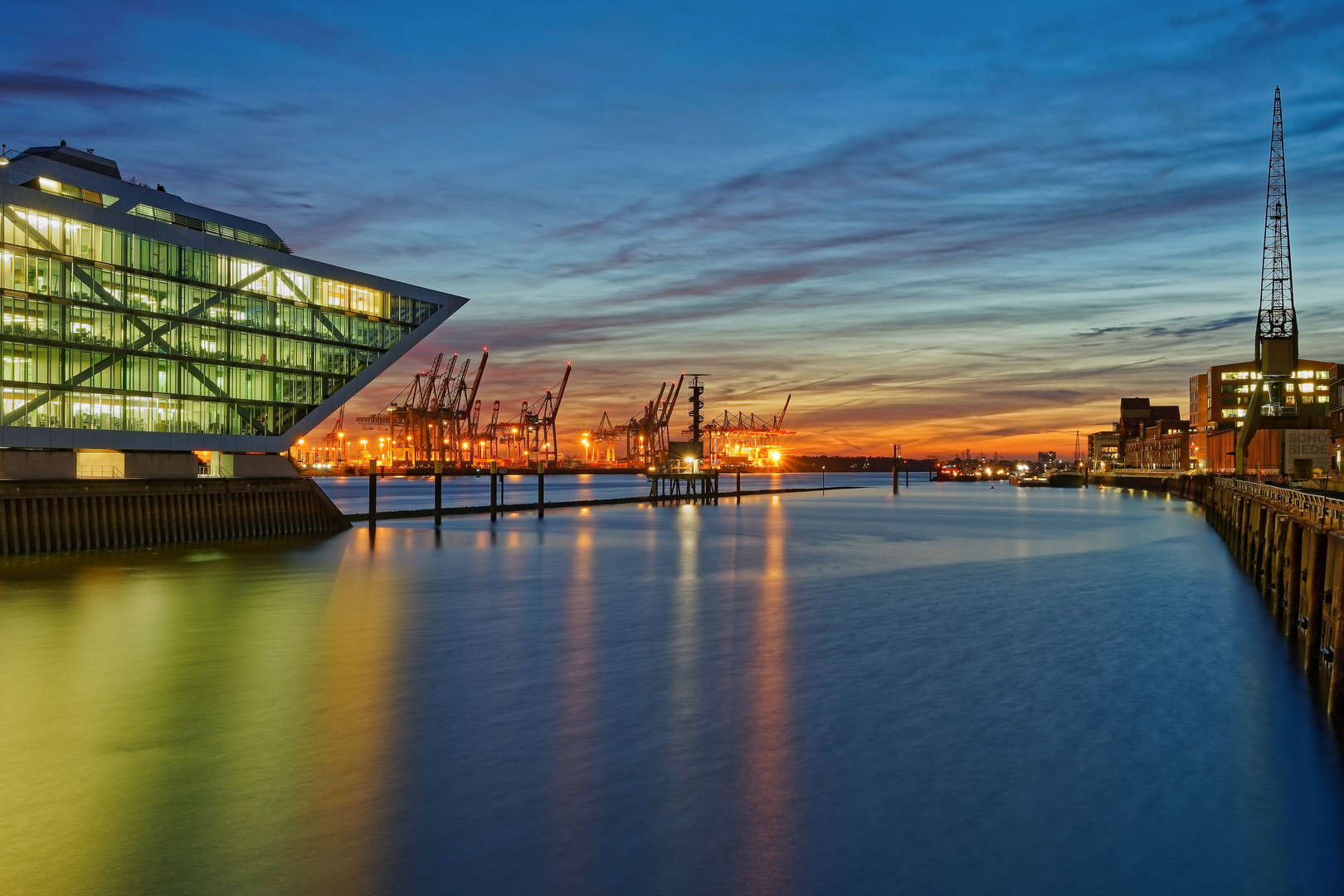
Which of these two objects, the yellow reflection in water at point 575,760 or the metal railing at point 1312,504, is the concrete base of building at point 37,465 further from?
the metal railing at point 1312,504

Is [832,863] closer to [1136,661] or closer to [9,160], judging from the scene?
[1136,661]

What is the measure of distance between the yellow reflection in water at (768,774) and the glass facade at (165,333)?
43176 mm

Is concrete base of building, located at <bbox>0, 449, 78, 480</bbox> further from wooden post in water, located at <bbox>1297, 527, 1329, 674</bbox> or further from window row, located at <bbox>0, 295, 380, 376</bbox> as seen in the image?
wooden post in water, located at <bbox>1297, 527, 1329, 674</bbox>

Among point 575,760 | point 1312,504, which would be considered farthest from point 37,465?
point 1312,504

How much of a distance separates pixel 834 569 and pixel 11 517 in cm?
3771

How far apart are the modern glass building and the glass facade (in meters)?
0.08

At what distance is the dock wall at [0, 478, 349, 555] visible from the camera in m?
45.8

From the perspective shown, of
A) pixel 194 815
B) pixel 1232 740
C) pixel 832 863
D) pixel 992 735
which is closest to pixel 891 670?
pixel 992 735

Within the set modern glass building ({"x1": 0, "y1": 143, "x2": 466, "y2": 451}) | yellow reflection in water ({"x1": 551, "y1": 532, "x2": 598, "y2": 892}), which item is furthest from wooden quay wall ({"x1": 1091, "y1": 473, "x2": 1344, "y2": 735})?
modern glass building ({"x1": 0, "y1": 143, "x2": 466, "y2": 451})

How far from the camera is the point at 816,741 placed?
16.0 metres

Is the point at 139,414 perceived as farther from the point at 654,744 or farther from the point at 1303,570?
the point at 1303,570

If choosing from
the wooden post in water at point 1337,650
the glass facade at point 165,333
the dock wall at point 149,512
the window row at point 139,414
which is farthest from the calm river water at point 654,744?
the glass facade at point 165,333

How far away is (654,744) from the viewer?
1585 cm

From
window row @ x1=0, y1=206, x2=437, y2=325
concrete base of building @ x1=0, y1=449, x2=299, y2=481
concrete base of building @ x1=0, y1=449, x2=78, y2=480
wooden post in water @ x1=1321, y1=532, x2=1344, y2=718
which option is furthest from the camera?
window row @ x1=0, y1=206, x2=437, y2=325
